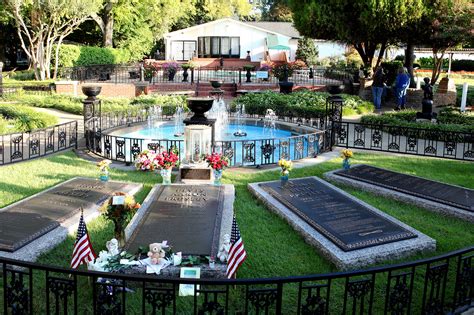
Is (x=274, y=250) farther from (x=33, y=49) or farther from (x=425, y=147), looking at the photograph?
(x=33, y=49)

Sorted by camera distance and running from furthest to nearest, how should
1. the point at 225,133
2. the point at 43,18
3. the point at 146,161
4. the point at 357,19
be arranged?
the point at 43,18, the point at 357,19, the point at 225,133, the point at 146,161

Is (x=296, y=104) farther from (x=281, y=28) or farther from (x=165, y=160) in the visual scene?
(x=281, y=28)

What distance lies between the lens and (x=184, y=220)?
31.4 ft

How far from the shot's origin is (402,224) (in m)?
9.65

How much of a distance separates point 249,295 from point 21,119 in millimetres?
16877

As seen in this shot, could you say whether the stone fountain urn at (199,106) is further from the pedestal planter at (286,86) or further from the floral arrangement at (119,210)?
the pedestal planter at (286,86)

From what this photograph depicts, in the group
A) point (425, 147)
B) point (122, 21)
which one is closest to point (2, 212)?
point (425, 147)

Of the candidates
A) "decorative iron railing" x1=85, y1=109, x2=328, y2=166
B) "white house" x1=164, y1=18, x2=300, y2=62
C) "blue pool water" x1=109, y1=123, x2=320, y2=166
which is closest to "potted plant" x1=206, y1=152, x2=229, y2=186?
"decorative iron railing" x1=85, y1=109, x2=328, y2=166

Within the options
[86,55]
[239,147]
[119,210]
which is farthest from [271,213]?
[86,55]

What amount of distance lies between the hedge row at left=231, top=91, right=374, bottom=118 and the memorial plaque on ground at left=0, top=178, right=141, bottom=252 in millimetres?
12920

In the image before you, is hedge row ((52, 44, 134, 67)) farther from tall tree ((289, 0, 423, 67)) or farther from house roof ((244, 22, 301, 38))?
tall tree ((289, 0, 423, 67))

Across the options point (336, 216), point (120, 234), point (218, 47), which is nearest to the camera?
point (120, 234)

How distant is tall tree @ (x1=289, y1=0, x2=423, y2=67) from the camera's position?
94.5ft

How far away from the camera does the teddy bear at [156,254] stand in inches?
300
